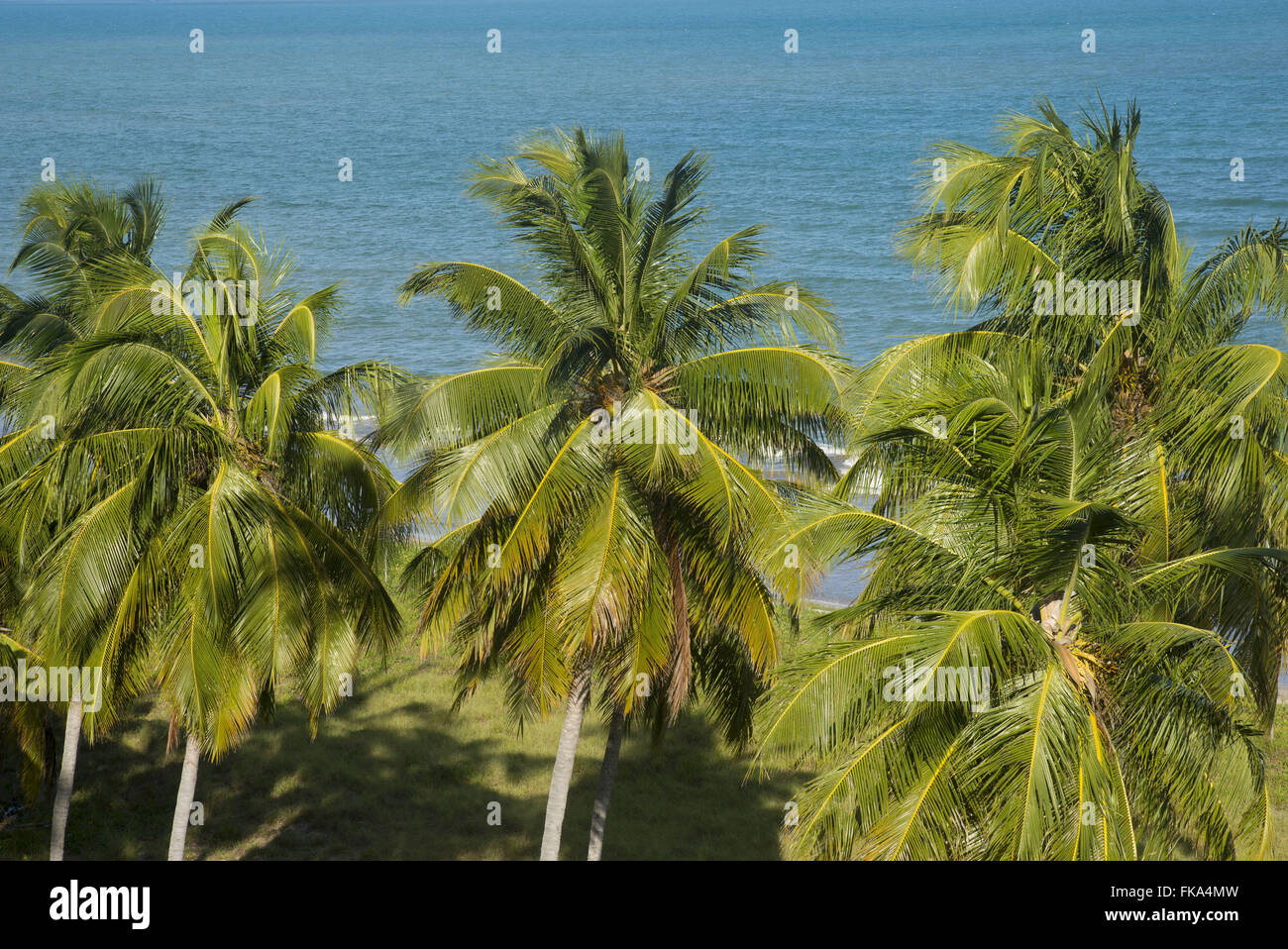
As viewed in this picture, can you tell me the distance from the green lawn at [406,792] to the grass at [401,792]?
3 cm

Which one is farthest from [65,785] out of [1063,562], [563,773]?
[1063,562]

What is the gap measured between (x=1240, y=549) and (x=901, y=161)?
76.9m

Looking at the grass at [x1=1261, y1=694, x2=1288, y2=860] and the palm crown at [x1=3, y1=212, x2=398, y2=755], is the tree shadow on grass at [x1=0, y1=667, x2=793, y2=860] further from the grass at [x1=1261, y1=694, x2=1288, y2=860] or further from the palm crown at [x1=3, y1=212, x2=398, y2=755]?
the grass at [x1=1261, y1=694, x2=1288, y2=860]

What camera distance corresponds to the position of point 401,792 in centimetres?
2086

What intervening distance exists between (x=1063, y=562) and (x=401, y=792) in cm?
1365

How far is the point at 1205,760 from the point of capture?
9.88m

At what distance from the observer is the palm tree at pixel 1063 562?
32.2ft

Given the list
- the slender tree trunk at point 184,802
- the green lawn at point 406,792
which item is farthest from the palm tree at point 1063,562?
the green lawn at point 406,792

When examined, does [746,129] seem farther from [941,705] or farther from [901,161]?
[941,705]

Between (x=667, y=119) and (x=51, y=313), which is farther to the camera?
(x=667, y=119)

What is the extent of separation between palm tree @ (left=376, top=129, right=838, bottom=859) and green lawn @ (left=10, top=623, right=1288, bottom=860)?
5427 millimetres

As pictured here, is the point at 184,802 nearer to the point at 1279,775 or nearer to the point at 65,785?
the point at 65,785

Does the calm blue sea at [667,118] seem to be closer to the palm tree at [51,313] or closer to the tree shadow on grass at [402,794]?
the tree shadow on grass at [402,794]

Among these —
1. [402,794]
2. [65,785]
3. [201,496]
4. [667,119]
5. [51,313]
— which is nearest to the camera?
[201,496]
